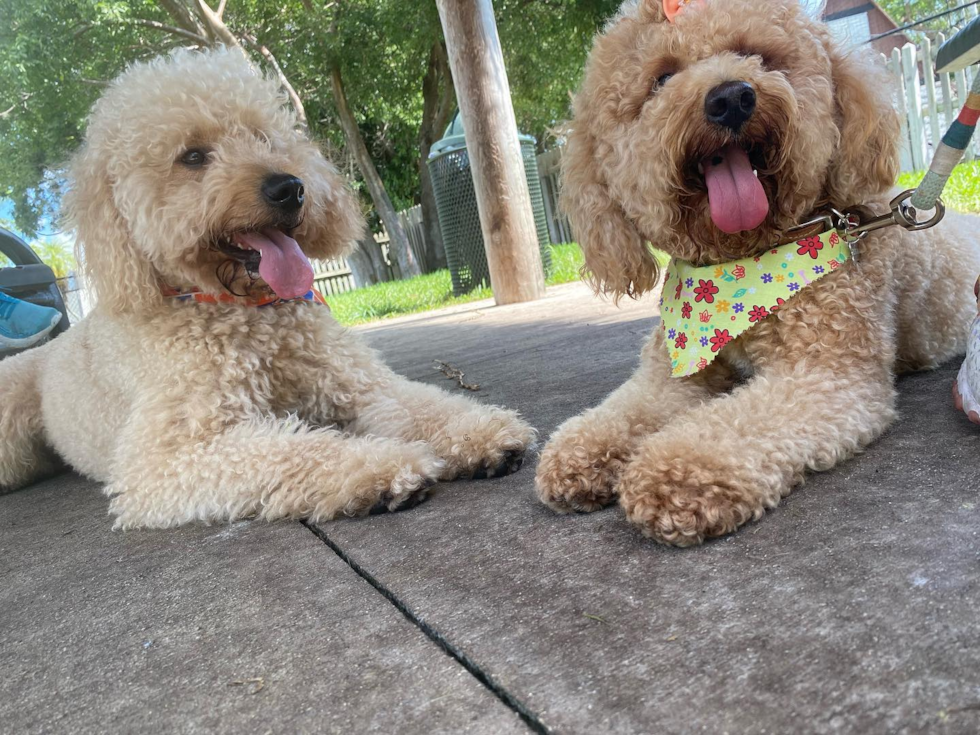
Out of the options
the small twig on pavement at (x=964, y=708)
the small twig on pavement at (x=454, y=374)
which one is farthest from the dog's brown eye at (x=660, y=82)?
the small twig on pavement at (x=454, y=374)

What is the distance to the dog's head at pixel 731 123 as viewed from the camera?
1.90m

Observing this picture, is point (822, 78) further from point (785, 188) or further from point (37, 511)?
point (37, 511)

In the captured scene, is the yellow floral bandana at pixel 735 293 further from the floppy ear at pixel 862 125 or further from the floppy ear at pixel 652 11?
the floppy ear at pixel 652 11

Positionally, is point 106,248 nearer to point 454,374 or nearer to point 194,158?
point 194,158

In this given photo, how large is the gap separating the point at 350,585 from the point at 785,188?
60.1 inches

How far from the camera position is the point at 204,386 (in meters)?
2.43

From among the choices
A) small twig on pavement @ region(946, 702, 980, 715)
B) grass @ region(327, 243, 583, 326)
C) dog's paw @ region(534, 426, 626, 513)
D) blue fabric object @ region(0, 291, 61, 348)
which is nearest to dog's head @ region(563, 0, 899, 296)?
dog's paw @ region(534, 426, 626, 513)

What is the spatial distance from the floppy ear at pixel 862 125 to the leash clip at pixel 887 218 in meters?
0.07

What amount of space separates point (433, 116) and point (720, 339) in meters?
14.5

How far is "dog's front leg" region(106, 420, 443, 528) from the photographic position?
2078 mm

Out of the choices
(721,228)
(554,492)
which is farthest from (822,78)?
(554,492)

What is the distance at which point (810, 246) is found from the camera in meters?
2.01

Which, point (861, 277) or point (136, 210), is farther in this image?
point (136, 210)

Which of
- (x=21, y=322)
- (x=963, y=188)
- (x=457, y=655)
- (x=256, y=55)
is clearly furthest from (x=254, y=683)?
(x=256, y=55)
